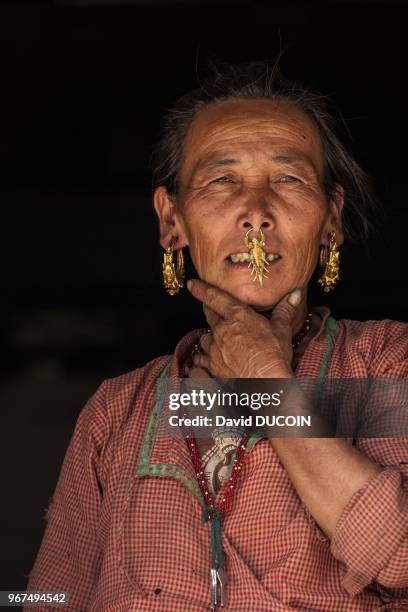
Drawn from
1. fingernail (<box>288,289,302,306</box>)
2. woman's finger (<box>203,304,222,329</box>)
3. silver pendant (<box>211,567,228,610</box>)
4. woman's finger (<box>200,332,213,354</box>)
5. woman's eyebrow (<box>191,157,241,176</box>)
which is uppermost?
woman's eyebrow (<box>191,157,241,176</box>)

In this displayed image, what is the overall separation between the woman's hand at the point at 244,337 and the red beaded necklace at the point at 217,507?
0.66 ft

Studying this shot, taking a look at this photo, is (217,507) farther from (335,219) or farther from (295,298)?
(335,219)

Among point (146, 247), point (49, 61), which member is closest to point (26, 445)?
point (146, 247)

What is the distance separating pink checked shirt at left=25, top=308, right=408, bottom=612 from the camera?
2350 mm

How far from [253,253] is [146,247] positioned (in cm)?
122

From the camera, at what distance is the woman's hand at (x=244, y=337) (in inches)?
103

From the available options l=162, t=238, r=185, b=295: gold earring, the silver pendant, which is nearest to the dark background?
l=162, t=238, r=185, b=295: gold earring

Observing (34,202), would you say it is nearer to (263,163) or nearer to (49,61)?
(49,61)

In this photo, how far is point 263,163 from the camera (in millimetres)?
2977

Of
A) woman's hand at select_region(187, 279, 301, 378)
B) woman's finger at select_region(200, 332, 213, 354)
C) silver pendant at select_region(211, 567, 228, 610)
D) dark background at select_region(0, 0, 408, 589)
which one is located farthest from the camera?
dark background at select_region(0, 0, 408, 589)

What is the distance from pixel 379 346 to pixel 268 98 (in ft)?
2.83

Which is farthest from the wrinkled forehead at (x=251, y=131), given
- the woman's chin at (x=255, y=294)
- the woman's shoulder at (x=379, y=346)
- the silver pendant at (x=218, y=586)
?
the silver pendant at (x=218, y=586)

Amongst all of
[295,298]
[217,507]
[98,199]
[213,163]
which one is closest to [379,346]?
[295,298]

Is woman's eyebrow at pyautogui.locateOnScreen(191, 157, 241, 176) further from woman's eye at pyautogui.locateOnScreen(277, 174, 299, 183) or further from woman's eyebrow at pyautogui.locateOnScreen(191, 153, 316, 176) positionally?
woman's eye at pyautogui.locateOnScreen(277, 174, 299, 183)
